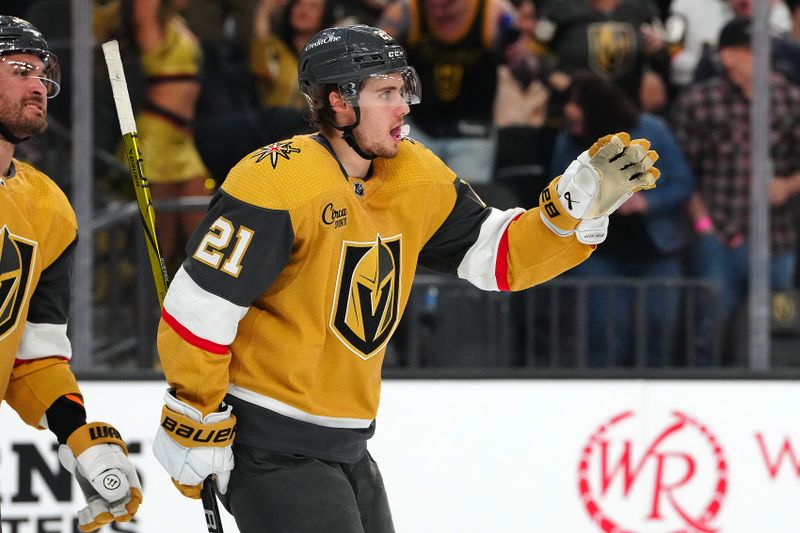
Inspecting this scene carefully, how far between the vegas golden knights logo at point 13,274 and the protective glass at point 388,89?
2.46ft

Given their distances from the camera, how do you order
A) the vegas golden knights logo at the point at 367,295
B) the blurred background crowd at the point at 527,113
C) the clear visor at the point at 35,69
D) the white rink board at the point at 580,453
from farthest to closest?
the blurred background crowd at the point at 527,113
the white rink board at the point at 580,453
the clear visor at the point at 35,69
the vegas golden knights logo at the point at 367,295

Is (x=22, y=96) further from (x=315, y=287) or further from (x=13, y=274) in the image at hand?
(x=315, y=287)

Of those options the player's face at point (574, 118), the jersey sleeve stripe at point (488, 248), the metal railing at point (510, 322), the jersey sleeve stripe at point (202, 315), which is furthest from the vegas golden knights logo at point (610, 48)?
the jersey sleeve stripe at point (202, 315)

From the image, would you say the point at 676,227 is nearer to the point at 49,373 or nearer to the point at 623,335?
the point at 623,335

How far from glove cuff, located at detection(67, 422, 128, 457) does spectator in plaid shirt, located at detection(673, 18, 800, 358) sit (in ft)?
8.91

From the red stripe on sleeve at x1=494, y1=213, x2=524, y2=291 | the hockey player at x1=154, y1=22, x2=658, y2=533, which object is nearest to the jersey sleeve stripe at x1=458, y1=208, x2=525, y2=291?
the red stripe on sleeve at x1=494, y1=213, x2=524, y2=291

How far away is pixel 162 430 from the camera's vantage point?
2643 mm

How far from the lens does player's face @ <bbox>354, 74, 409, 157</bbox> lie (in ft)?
8.87

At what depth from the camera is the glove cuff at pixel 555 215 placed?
2.82 m

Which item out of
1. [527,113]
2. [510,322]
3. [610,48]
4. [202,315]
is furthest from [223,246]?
[610,48]

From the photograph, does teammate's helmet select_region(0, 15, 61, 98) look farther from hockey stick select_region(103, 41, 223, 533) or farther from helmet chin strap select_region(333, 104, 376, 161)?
helmet chin strap select_region(333, 104, 376, 161)

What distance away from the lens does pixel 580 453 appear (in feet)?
13.7

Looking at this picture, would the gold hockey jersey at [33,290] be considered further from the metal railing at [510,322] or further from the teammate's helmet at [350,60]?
the metal railing at [510,322]

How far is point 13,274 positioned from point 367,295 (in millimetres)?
731
